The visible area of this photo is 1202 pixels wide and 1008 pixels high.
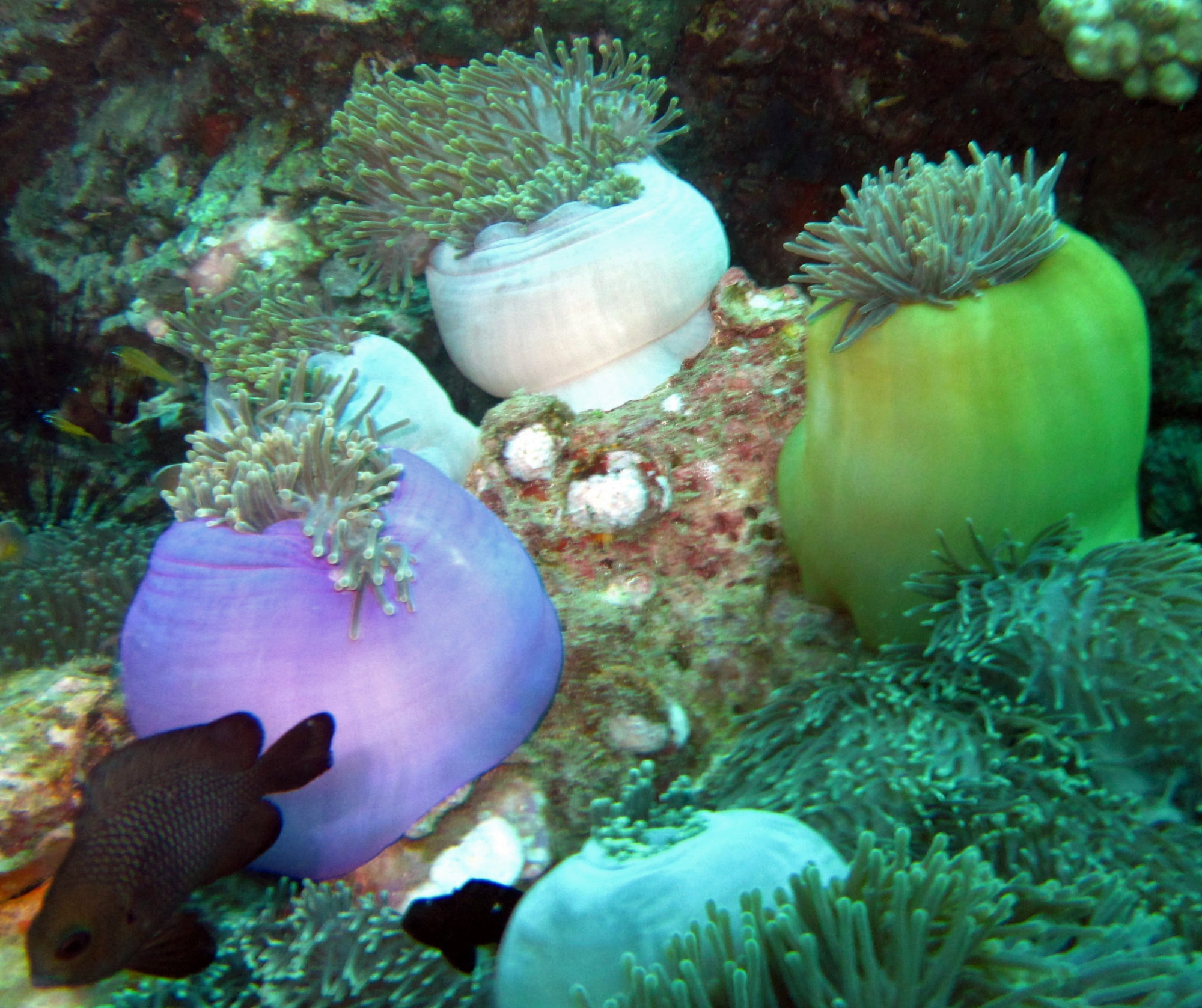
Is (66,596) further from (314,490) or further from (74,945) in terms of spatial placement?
(74,945)

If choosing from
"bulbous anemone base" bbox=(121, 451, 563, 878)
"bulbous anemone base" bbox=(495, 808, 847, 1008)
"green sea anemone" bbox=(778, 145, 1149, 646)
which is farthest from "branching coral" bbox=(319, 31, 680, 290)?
"bulbous anemone base" bbox=(495, 808, 847, 1008)

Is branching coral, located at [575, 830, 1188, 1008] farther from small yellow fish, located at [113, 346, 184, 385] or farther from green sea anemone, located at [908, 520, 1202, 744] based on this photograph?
small yellow fish, located at [113, 346, 184, 385]

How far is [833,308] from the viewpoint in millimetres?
1884

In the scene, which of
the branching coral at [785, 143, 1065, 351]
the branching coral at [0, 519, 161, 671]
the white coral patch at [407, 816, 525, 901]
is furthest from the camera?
the branching coral at [0, 519, 161, 671]

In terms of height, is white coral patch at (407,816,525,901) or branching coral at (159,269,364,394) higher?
branching coral at (159,269,364,394)

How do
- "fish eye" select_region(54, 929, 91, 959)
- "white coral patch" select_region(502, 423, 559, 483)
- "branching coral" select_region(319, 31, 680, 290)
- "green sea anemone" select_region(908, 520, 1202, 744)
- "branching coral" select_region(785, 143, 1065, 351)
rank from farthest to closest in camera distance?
"branching coral" select_region(319, 31, 680, 290), "white coral patch" select_region(502, 423, 559, 483), "branching coral" select_region(785, 143, 1065, 351), "green sea anemone" select_region(908, 520, 1202, 744), "fish eye" select_region(54, 929, 91, 959)

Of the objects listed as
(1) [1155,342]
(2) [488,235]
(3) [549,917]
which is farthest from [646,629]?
(1) [1155,342]

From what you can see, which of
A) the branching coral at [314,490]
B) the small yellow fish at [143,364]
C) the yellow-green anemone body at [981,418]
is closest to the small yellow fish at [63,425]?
the small yellow fish at [143,364]

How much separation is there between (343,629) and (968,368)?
1.52 metres

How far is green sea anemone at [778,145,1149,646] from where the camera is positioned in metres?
1.69

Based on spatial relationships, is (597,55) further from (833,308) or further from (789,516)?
(789,516)

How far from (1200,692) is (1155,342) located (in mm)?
1600

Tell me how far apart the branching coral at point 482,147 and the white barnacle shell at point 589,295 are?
9cm

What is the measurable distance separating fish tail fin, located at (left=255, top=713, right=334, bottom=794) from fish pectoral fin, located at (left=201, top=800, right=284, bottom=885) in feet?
0.15
